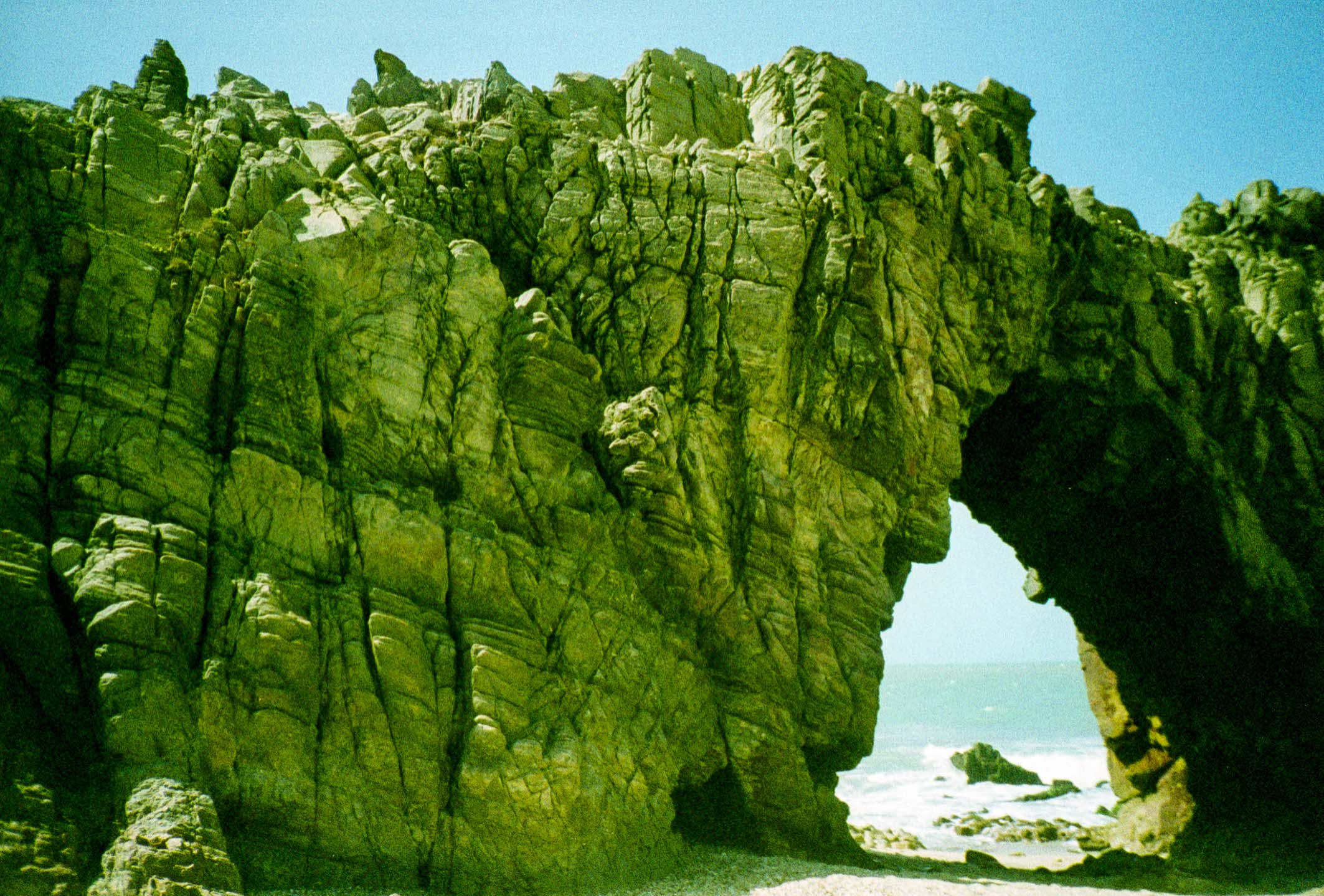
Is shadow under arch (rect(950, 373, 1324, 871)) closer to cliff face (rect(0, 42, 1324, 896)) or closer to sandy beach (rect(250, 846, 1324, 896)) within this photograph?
cliff face (rect(0, 42, 1324, 896))

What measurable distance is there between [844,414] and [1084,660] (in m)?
25.0

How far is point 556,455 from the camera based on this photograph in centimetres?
2141

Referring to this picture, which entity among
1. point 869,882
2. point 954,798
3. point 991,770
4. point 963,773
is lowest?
point 954,798

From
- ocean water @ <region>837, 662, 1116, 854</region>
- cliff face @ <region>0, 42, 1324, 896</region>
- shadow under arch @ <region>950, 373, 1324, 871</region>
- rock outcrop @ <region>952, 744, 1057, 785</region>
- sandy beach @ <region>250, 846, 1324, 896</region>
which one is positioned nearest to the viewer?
cliff face @ <region>0, 42, 1324, 896</region>

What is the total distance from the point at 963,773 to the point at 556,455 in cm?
5107

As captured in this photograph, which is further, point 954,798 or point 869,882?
point 954,798

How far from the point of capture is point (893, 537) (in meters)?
26.6

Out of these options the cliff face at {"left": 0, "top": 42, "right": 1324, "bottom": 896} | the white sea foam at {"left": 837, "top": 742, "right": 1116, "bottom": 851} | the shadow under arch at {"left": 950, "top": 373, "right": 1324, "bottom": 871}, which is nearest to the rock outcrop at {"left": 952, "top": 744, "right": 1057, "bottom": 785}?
the white sea foam at {"left": 837, "top": 742, "right": 1116, "bottom": 851}

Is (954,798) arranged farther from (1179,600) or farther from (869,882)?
(869,882)

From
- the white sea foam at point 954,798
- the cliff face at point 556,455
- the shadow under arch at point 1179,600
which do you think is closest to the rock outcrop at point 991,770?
the white sea foam at point 954,798

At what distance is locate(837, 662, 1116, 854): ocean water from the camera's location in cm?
4403

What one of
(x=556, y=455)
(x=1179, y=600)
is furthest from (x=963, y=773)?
(x=556, y=455)

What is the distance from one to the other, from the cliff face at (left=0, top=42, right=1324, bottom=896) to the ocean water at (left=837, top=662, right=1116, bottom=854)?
39.2 ft

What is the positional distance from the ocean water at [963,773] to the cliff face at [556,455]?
1194 cm
